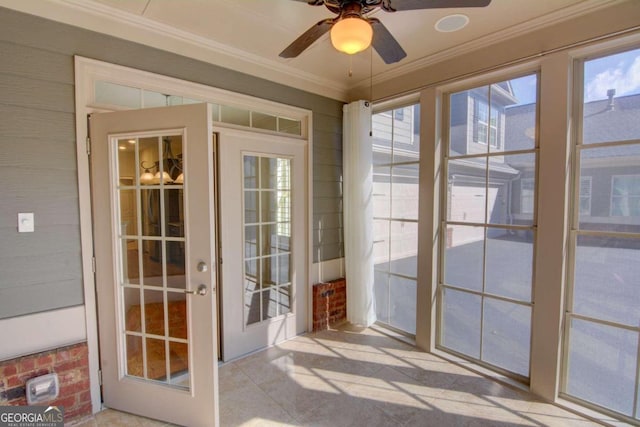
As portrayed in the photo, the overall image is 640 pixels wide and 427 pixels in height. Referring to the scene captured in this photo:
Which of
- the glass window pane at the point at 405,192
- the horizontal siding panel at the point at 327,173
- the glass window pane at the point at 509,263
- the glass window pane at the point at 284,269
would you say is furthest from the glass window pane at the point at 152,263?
the glass window pane at the point at 509,263

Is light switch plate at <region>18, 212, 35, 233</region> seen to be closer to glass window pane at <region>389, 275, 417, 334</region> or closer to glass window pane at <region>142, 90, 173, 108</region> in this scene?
glass window pane at <region>142, 90, 173, 108</region>

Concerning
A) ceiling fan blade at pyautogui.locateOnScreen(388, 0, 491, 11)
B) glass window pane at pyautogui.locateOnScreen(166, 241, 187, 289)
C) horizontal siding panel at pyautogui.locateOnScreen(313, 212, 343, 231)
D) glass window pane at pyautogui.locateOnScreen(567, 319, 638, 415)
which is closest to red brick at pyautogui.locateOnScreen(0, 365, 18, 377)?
glass window pane at pyautogui.locateOnScreen(166, 241, 187, 289)

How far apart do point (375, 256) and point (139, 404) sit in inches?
103

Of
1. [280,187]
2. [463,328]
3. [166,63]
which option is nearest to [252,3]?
[166,63]

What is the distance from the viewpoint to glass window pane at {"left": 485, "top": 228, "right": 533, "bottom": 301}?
2533 millimetres

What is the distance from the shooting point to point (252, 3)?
2.15 metres

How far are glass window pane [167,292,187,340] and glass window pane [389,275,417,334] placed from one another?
2.30 metres

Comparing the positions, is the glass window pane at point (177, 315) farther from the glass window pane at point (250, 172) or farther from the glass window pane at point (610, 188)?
the glass window pane at point (610, 188)

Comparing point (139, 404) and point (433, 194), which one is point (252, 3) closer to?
point (433, 194)

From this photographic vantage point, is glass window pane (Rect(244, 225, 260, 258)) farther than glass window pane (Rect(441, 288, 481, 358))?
Yes

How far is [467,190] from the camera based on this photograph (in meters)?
2.92

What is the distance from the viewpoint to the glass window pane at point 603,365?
2.11 metres

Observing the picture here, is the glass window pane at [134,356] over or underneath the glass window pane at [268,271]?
underneath

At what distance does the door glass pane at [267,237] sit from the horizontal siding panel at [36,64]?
1.43 meters
